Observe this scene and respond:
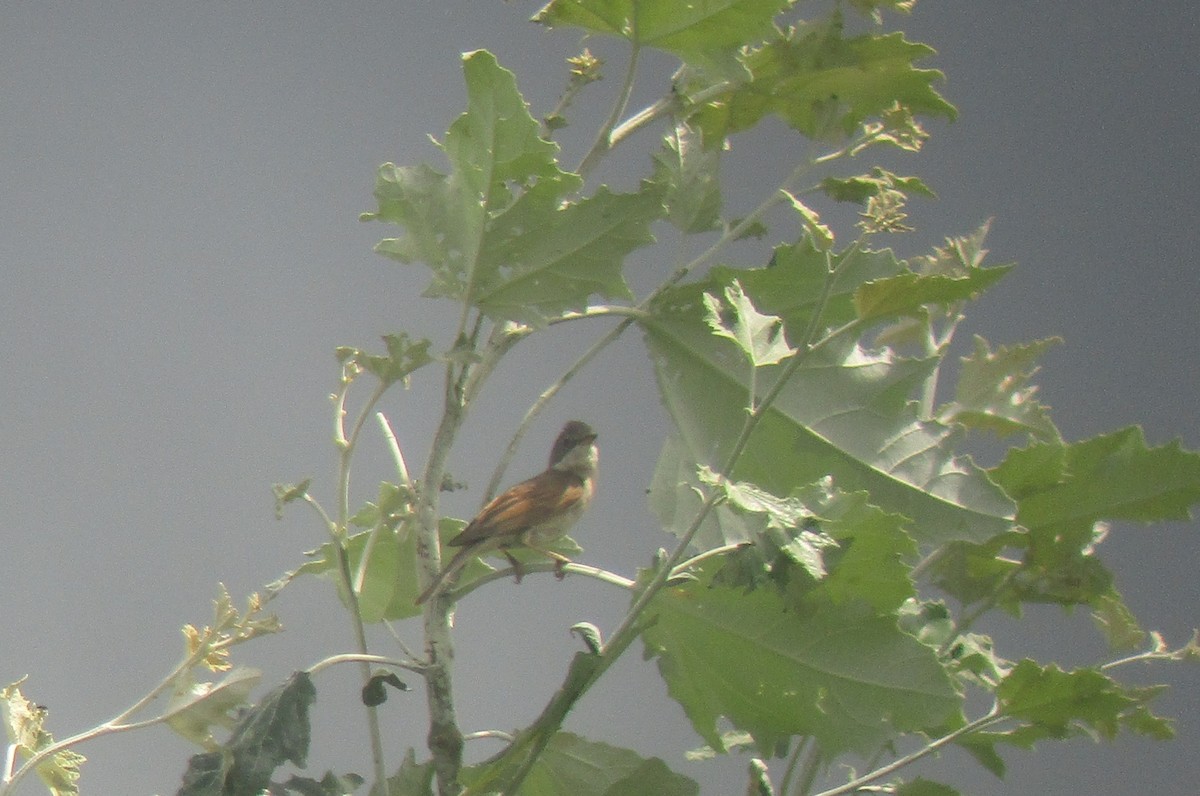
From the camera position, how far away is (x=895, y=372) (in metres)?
0.79

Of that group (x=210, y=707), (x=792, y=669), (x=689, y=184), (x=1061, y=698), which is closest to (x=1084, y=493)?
(x=1061, y=698)

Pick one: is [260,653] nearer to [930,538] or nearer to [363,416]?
[363,416]

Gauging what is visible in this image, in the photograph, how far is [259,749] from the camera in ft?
2.18

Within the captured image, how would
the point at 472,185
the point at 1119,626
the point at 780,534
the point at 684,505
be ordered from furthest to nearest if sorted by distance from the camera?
the point at 1119,626 → the point at 684,505 → the point at 472,185 → the point at 780,534

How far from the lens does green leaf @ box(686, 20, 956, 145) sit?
80 centimetres

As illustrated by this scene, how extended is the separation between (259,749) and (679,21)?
20.4 inches

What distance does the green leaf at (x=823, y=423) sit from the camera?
29.8 inches

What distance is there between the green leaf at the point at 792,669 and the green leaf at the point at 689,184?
280mm

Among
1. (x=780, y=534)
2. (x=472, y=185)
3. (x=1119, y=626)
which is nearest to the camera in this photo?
(x=780, y=534)

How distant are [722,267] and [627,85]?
14cm

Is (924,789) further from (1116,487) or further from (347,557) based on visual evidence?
(347,557)

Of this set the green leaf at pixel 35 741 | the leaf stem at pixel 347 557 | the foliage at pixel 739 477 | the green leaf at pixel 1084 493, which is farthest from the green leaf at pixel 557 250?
the green leaf at pixel 35 741

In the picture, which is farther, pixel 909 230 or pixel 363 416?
pixel 363 416

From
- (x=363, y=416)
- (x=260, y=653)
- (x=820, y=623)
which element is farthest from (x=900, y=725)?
(x=260, y=653)
